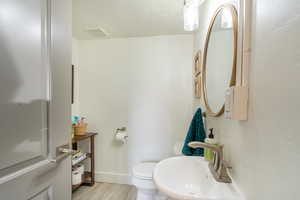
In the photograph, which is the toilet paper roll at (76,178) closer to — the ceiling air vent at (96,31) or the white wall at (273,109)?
the ceiling air vent at (96,31)

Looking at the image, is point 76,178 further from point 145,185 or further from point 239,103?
point 239,103

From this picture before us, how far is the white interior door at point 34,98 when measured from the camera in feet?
1.85

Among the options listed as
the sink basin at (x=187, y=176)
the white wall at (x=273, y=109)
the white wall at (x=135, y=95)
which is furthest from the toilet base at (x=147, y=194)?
the white wall at (x=273, y=109)

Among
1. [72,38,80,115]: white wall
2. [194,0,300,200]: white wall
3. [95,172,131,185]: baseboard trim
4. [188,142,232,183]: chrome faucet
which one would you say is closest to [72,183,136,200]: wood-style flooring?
[95,172,131,185]: baseboard trim

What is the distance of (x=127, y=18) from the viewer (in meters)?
1.87

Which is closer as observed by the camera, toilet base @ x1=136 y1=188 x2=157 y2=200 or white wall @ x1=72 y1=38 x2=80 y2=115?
→ toilet base @ x1=136 y1=188 x2=157 y2=200

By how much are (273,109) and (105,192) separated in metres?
2.23

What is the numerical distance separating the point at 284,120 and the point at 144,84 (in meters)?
1.92

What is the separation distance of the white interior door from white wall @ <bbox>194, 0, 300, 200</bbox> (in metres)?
0.85

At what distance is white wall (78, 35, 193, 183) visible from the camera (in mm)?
2234

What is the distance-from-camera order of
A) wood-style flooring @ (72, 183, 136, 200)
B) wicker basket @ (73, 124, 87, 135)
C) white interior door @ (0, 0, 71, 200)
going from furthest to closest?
wicker basket @ (73, 124, 87, 135), wood-style flooring @ (72, 183, 136, 200), white interior door @ (0, 0, 71, 200)

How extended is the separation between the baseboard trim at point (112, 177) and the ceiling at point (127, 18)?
1988 millimetres

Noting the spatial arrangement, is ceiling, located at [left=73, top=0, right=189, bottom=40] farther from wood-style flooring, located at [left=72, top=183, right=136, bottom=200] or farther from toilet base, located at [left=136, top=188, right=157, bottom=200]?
wood-style flooring, located at [left=72, top=183, right=136, bottom=200]

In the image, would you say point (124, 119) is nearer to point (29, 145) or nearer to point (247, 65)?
point (29, 145)
